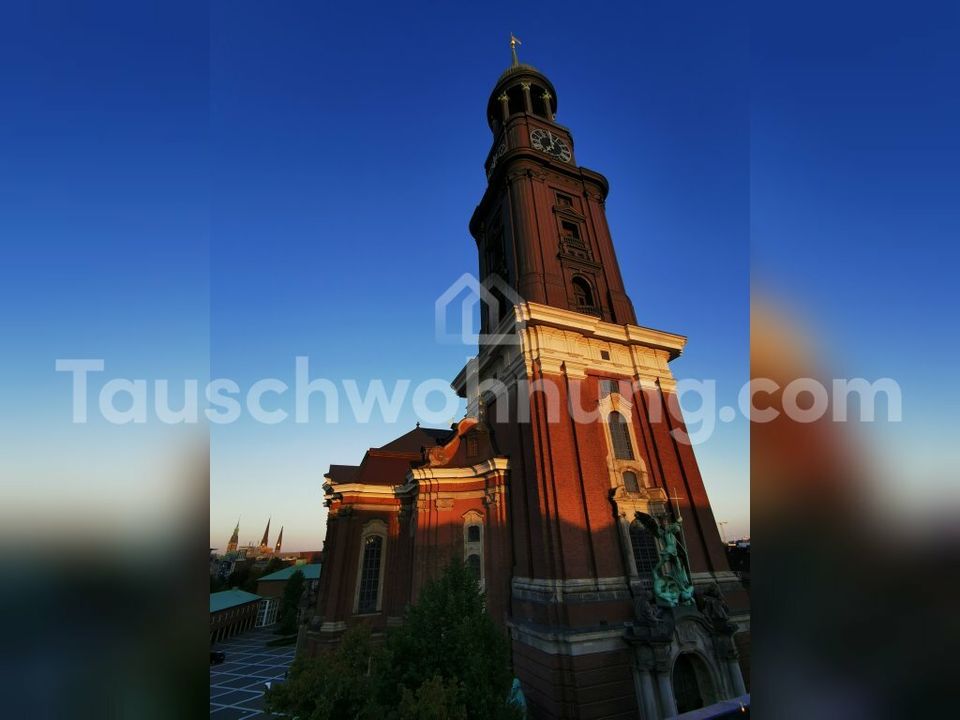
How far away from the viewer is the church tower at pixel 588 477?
16.5m

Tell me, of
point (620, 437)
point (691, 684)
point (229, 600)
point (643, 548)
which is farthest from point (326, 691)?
point (229, 600)

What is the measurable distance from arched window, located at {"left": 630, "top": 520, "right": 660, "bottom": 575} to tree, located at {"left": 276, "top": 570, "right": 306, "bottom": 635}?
4410cm

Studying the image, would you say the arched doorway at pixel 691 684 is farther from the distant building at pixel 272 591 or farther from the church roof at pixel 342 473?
the distant building at pixel 272 591

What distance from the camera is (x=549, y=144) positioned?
32.7 meters

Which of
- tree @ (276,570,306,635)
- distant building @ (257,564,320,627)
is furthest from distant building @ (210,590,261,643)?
tree @ (276,570,306,635)

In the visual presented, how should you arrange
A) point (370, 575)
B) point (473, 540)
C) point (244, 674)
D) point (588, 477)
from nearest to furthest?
1. point (588, 477)
2. point (473, 540)
3. point (370, 575)
4. point (244, 674)

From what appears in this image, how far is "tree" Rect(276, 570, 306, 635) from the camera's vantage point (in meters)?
53.7

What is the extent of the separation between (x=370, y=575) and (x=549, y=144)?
99.1ft

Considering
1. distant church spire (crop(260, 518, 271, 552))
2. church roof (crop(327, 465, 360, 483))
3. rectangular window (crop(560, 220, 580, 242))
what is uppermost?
rectangular window (crop(560, 220, 580, 242))

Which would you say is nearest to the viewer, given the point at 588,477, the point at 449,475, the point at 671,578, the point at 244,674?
the point at 671,578

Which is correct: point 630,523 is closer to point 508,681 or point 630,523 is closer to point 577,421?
point 577,421

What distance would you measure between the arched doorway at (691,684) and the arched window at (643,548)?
327cm

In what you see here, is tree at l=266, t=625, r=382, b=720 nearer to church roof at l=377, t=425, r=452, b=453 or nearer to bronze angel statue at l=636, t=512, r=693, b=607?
bronze angel statue at l=636, t=512, r=693, b=607

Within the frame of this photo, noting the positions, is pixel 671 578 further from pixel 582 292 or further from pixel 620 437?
pixel 582 292
